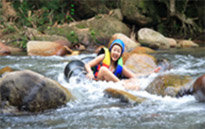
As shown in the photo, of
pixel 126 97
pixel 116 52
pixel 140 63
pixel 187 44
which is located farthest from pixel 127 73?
pixel 187 44

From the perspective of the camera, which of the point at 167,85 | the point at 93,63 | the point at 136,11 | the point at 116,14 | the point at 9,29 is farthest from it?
the point at 116,14

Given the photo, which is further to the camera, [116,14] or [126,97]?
[116,14]

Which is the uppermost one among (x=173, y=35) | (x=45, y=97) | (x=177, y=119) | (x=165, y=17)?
(x=165, y=17)

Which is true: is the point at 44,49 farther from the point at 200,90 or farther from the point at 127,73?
the point at 200,90

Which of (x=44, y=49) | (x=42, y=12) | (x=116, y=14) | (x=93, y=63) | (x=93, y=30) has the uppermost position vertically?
(x=42, y=12)

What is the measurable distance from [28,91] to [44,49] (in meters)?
6.97

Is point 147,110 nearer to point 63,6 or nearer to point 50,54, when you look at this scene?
point 50,54

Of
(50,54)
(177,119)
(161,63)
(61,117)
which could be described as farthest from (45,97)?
(50,54)

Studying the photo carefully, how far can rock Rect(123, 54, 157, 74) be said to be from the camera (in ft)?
21.4

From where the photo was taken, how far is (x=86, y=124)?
2.96m

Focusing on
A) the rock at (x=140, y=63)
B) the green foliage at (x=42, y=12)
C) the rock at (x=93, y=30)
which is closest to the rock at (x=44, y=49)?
the rock at (x=93, y=30)

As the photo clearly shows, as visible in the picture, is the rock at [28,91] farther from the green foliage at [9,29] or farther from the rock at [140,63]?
the green foliage at [9,29]

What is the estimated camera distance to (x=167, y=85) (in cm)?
448

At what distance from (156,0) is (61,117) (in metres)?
12.2
